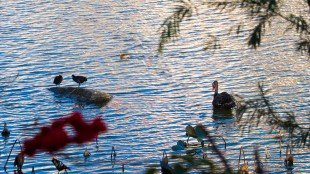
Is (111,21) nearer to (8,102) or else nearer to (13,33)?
(13,33)

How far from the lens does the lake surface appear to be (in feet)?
39.3

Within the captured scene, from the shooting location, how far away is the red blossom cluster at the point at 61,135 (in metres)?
3.05

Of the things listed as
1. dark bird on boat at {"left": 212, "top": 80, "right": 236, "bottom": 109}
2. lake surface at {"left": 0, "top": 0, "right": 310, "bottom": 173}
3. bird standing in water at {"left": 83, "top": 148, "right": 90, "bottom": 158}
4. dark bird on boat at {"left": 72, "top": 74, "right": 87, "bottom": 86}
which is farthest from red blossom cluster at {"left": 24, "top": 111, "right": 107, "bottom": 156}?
dark bird on boat at {"left": 72, "top": 74, "right": 87, "bottom": 86}

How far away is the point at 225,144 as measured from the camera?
12000 millimetres

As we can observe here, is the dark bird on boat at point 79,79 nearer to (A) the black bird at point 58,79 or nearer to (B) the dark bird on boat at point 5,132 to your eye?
(A) the black bird at point 58,79

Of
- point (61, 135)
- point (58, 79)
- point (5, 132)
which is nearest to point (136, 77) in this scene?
point (58, 79)

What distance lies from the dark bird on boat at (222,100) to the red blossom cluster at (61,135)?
433 inches

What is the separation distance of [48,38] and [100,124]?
17016 mm

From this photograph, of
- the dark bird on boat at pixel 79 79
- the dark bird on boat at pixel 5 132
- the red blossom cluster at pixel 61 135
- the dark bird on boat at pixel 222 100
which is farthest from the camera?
the dark bird on boat at pixel 79 79

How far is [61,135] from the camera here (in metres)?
3.05

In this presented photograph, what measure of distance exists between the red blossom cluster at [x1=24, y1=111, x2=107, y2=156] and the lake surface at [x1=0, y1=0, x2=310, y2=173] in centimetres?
776

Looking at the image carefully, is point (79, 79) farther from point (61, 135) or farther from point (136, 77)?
point (61, 135)

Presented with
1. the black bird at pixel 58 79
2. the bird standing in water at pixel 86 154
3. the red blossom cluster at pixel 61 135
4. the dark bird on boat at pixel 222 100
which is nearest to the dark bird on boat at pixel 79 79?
the black bird at pixel 58 79

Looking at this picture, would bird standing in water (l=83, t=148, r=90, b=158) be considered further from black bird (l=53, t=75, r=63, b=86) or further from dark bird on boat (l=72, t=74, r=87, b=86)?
black bird (l=53, t=75, r=63, b=86)
